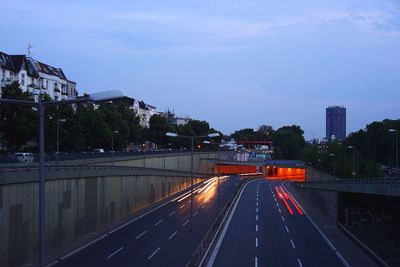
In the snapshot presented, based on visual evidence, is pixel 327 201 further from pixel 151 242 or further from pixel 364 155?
pixel 364 155

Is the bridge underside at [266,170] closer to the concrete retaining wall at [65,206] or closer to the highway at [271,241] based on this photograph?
the highway at [271,241]

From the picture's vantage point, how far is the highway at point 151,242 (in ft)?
116

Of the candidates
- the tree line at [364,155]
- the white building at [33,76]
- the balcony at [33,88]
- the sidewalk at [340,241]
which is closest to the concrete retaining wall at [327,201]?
the sidewalk at [340,241]

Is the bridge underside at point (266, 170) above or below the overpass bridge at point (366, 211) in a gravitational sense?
below

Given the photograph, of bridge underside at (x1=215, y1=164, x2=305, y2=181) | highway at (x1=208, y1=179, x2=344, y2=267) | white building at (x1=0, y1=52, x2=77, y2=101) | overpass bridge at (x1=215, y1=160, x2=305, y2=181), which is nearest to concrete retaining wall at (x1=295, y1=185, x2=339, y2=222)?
highway at (x1=208, y1=179, x2=344, y2=267)

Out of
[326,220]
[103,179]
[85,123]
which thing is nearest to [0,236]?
[103,179]

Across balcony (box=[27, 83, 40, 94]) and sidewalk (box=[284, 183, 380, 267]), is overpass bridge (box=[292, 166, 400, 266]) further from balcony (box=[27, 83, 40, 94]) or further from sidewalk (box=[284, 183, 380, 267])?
balcony (box=[27, 83, 40, 94])

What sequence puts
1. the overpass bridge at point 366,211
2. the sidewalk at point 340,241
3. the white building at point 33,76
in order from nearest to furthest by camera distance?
the sidewalk at point 340,241 → the overpass bridge at point 366,211 → the white building at point 33,76

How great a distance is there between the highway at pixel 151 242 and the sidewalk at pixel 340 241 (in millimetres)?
10590

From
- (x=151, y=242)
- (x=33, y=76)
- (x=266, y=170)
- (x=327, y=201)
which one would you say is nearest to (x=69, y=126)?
(x=33, y=76)

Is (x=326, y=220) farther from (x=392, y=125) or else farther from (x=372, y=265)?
(x=392, y=125)

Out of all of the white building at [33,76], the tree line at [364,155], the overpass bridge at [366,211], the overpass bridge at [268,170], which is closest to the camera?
the overpass bridge at [366,211]

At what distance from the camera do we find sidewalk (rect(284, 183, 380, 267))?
1493 inches

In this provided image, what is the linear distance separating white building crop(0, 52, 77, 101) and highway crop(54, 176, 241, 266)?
26.5 meters
